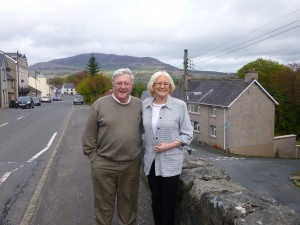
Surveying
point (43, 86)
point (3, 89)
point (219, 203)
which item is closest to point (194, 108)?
point (3, 89)

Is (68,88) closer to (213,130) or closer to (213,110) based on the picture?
(213,110)

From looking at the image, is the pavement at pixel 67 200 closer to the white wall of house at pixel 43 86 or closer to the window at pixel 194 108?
the window at pixel 194 108

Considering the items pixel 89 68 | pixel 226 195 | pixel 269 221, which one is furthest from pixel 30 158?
pixel 89 68

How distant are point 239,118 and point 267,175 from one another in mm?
12485

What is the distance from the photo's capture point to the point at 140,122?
13.2 feet

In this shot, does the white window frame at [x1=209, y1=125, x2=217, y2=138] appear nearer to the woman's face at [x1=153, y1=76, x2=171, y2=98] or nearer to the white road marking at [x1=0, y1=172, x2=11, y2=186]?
the white road marking at [x1=0, y1=172, x2=11, y2=186]

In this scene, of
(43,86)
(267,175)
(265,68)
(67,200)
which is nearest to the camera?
(67,200)

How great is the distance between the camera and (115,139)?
3922 millimetres

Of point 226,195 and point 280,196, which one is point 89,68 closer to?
point 280,196

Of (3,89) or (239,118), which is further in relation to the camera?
(3,89)

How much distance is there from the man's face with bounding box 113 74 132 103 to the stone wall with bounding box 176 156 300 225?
3.68 feet

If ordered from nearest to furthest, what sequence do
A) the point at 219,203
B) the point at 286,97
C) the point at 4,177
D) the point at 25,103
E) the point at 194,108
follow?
the point at 219,203
the point at 4,177
the point at 25,103
the point at 194,108
the point at 286,97

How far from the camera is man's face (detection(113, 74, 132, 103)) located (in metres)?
3.92

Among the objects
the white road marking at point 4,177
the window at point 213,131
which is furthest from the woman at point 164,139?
the window at point 213,131
